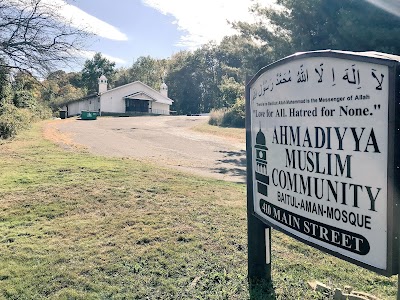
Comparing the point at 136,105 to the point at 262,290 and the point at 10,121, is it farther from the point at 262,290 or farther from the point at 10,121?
the point at 262,290

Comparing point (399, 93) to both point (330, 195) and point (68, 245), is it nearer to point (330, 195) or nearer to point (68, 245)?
point (330, 195)

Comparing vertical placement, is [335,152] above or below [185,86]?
below

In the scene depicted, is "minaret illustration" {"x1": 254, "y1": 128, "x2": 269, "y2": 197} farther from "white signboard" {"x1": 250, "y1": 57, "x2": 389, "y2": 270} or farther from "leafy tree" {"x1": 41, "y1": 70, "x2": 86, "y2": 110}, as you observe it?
"leafy tree" {"x1": 41, "y1": 70, "x2": 86, "y2": 110}

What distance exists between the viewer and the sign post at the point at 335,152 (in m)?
1.78

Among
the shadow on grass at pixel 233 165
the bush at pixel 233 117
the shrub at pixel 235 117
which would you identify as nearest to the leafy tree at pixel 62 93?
the bush at pixel 233 117

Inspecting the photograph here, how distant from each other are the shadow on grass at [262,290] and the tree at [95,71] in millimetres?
65782

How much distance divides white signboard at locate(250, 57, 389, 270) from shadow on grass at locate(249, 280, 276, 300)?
28.1 inches

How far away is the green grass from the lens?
3.11 metres

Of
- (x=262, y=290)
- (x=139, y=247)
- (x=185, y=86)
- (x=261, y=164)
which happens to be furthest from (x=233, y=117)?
(x=185, y=86)

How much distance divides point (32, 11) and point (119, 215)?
8.64 metres

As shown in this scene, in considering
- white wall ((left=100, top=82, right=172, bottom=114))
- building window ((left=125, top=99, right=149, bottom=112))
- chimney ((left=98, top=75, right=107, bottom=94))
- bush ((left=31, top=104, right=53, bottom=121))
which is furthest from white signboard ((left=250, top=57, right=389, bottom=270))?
building window ((left=125, top=99, right=149, bottom=112))

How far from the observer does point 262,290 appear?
9.96 feet

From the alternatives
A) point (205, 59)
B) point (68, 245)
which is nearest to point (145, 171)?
point (68, 245)

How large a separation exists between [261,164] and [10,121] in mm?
14277
